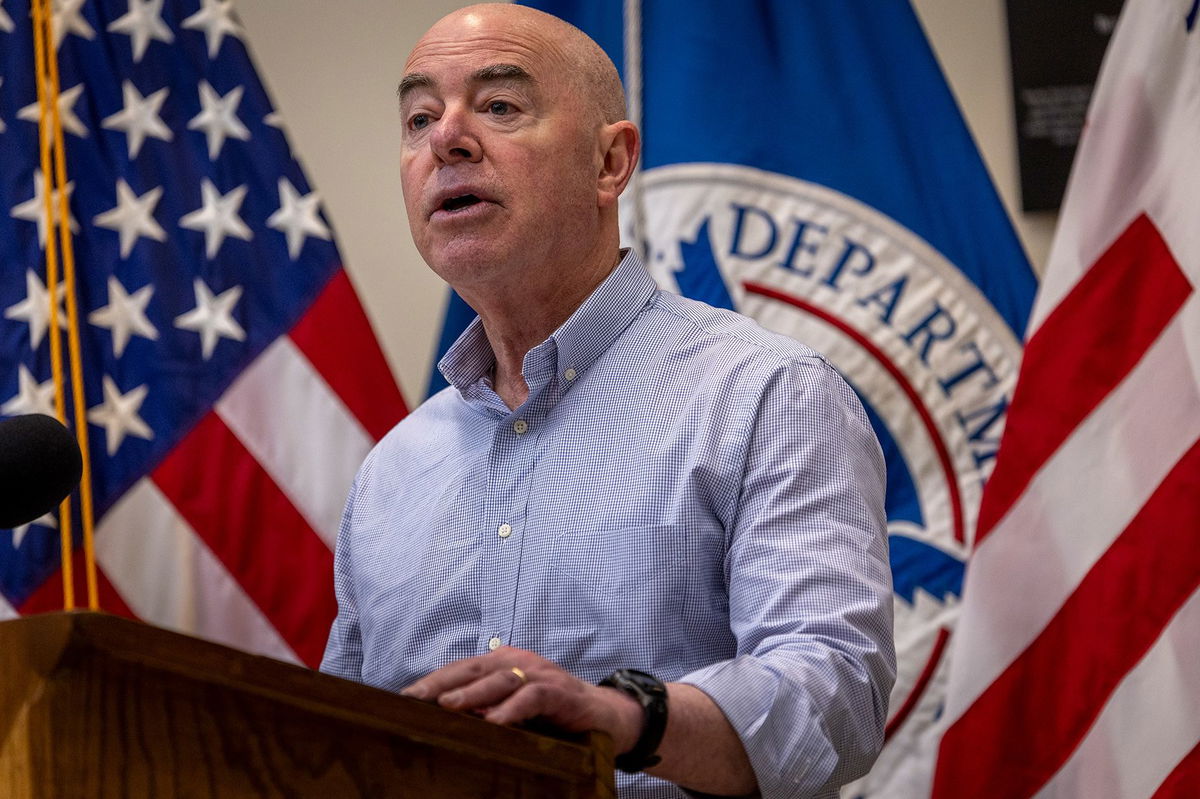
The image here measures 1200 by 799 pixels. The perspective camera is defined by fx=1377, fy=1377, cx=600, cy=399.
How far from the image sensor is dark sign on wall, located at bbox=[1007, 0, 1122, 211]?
7.94ft

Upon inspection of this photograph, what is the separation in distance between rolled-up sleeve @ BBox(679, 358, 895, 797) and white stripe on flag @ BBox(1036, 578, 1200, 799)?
0.77 meters

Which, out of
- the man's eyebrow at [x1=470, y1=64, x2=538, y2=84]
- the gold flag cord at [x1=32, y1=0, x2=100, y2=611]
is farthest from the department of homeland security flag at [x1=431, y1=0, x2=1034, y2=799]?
the man's eyebrow at [x1=470, y1=64, x2=538, y2=84]

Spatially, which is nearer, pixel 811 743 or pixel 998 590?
pixel 811 743

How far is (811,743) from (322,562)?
1.29m

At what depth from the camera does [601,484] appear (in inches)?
52.4

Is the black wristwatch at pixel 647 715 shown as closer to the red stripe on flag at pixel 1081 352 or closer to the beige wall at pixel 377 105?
the red stripe on flag at pixel 1081 352

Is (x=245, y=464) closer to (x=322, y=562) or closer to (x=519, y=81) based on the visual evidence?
(x=322, y=562)

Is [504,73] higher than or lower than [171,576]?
higher

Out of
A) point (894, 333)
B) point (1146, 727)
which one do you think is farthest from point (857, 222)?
point (1146, 727)

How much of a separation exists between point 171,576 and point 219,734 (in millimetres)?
1484

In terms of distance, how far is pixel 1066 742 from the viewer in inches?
76.8

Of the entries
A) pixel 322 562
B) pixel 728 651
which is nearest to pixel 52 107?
pixel 322 562

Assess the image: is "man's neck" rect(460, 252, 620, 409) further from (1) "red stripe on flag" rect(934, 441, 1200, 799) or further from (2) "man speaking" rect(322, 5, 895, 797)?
(1) "red stripe on flag" rect(934, 441, 1200, 799)

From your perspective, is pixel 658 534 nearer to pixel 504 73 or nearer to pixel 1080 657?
pixel 504 73
